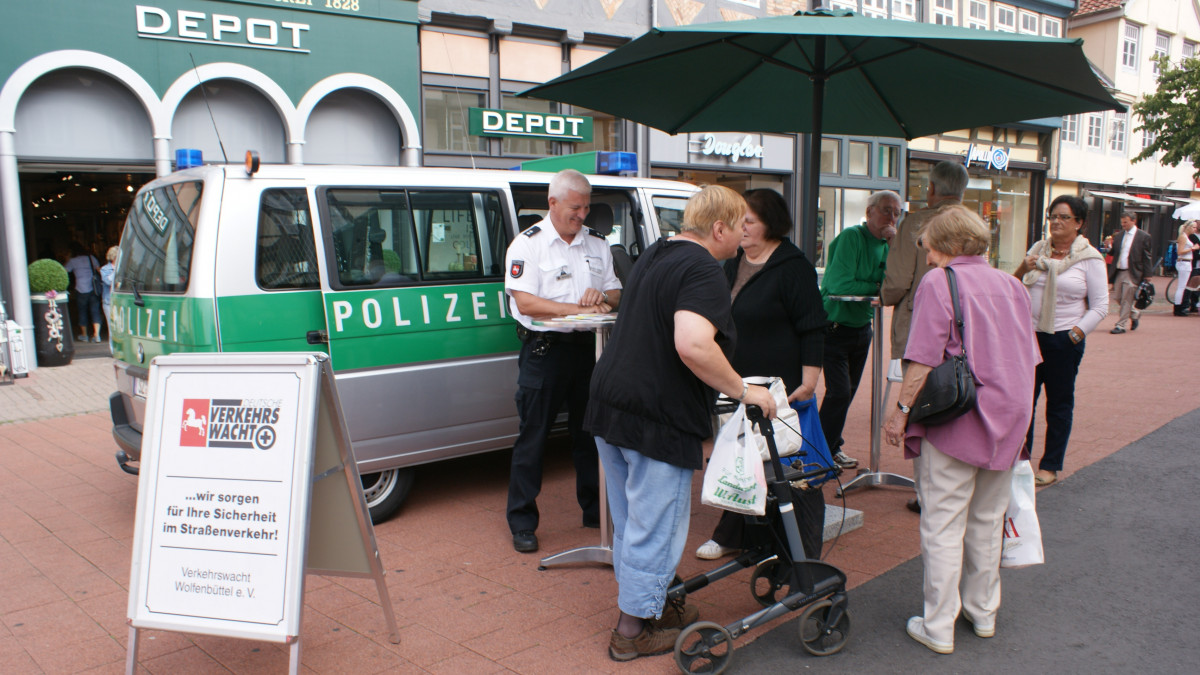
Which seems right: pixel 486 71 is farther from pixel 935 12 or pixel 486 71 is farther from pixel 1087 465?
pixel 935 12

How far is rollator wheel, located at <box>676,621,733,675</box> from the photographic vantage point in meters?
3.01

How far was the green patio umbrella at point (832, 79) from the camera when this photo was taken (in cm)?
370

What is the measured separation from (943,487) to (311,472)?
2.37 meters

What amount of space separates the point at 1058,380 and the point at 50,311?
446 inches

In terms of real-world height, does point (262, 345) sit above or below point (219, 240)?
below

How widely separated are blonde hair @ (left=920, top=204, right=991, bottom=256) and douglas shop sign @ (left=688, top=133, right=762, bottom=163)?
13.6m

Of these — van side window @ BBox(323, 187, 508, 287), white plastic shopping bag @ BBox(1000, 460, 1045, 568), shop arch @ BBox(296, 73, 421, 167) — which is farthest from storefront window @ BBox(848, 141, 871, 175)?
white plastic shopping bag @ BBox(1000, 460, 1045, 568)

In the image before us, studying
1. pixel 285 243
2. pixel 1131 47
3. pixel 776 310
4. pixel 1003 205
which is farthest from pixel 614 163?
pixel 1131 47

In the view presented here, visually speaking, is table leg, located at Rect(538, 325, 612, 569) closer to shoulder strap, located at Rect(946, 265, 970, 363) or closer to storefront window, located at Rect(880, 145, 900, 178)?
shoulder strap, located at Rect(946, 265, 970, 363)

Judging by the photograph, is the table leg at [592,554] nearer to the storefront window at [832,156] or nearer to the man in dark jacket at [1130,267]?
the man in dark jacket at [1130,267]

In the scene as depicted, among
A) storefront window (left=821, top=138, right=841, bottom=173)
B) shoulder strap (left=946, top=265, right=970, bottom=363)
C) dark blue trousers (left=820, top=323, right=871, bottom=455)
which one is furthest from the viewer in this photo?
storefront window (left=821, top=138, right=841, bottom=173)

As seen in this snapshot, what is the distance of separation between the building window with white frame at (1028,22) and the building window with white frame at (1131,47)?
5.18 m

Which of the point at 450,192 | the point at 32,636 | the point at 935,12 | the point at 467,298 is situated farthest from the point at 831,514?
the point at 935,12

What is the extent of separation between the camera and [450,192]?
4977 millimetres
